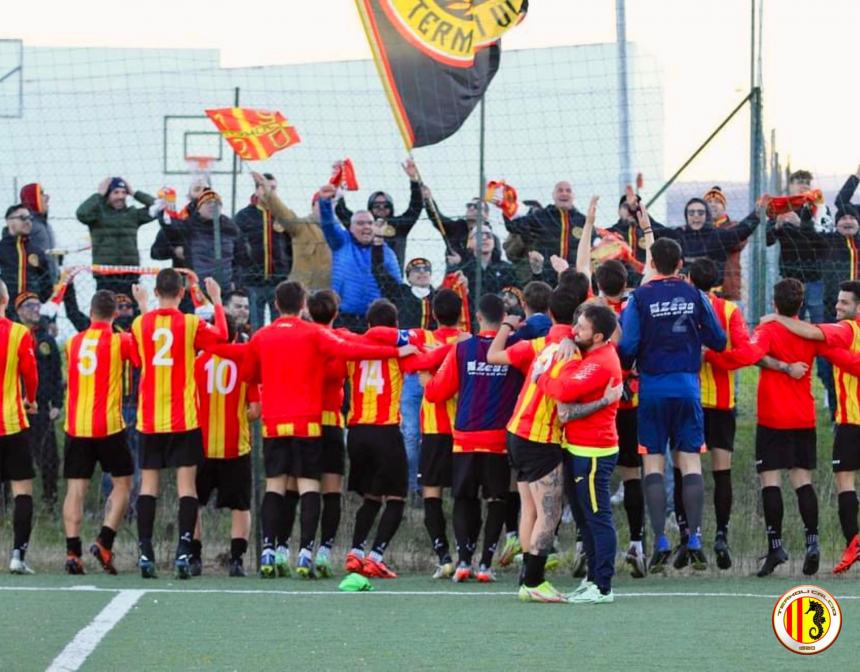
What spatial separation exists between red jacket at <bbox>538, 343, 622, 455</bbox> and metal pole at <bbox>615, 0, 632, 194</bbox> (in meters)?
5.03

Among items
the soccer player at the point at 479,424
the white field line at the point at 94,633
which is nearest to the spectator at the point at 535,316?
the soccer player at the point at 479,424

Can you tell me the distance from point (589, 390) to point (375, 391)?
240cm

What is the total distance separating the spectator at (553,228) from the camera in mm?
14102

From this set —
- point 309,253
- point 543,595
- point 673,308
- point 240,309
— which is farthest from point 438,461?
point 309,253

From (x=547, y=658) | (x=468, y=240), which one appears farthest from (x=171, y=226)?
(x=547, y=658)

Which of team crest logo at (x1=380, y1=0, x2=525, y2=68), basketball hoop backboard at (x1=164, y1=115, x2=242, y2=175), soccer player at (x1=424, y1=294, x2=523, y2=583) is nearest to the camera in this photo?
soccer player at (x1=424, y1=294, x2=523, y2=583)

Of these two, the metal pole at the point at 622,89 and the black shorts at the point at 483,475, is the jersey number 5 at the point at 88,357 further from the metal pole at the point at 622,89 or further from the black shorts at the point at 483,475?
the metal pole at the point at 622,89

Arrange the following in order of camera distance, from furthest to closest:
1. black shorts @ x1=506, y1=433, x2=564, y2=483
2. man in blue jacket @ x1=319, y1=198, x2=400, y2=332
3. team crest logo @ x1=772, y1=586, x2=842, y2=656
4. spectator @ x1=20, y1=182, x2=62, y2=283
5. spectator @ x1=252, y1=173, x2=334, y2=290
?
spectator @ x1=20, y1=182, x2=62, y2=283, spectator @ x1=252, y1=173, x2=334, y2=290, man in blue jacket @ x1=319, y1=198, x2=400, y2=332, black shorts @ x1=506, y1=433, x2=564, y2=483, team crest logo @ x1=772, y1=586, x2=842, y2=656

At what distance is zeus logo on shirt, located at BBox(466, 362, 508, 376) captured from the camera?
1138 centimetres

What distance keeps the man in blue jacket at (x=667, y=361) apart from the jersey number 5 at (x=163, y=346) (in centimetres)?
293

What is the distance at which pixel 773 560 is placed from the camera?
11664 millimetres

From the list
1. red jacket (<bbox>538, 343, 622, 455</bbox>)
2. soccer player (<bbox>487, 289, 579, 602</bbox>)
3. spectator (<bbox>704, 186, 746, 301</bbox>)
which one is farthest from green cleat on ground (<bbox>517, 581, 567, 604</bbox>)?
spectator (<bbox>704, 186, 746, 301</bbox>)

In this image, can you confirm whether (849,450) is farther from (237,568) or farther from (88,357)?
(88,357)

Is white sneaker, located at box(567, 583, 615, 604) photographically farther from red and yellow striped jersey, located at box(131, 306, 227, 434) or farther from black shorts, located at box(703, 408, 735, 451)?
red and yellow striped jersey, located at box(131, 306, 227, 434)
